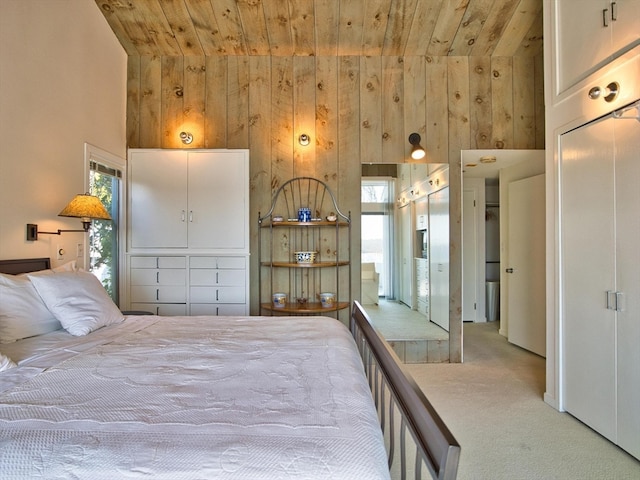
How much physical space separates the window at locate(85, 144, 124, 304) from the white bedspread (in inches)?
72.1

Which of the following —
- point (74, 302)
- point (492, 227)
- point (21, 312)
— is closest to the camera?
point (21, 312)

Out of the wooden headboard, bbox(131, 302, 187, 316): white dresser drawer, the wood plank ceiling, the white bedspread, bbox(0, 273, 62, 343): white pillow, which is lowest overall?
bbox(131, 302, 187, 316): white dresser drawer

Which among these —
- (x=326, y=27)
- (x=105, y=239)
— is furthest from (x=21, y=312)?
(x=326, y=27)

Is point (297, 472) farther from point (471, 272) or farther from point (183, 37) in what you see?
point (471, 272)

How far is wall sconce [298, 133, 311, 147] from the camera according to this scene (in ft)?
11.7

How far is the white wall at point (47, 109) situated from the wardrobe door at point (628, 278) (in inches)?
146

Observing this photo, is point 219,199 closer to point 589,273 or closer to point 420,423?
point 420,423

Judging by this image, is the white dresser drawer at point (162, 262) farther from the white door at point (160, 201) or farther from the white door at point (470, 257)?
the white door at point (470, 257)

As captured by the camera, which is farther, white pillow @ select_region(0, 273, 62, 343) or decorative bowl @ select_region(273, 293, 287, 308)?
decorative bowl @ select_region(273, 293, 287, 308)

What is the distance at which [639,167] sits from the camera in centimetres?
196

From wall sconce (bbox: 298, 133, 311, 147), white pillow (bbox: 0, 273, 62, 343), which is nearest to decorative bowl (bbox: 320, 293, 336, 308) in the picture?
wall sconce (bbox: 298, 133, 311, 147)

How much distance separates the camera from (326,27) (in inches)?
130

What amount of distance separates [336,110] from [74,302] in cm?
283

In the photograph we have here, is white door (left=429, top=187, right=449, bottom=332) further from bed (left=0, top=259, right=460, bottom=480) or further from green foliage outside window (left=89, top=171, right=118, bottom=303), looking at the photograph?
green foliage outside window (left=89, top=171, right=118, bottom=303)
